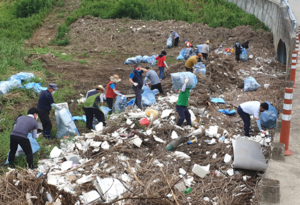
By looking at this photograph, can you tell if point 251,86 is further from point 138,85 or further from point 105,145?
point 105,145

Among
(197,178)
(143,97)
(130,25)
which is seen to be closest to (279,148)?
(197,178)

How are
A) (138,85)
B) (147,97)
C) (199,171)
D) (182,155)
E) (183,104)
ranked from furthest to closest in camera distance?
(147,97) < (138,85) < (183,104) < (182,155) < (199,171)

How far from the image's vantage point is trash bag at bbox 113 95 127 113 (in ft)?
25.2

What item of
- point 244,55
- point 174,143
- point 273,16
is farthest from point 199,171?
point 273,16

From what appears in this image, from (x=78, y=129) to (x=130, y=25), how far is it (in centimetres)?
1321

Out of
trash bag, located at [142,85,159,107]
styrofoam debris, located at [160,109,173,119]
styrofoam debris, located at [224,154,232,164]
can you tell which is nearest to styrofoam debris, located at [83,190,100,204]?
Answer: styrofoam debris, located at [224,154,232,164]

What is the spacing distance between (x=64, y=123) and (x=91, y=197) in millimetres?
2734

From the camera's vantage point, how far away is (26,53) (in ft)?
41.1

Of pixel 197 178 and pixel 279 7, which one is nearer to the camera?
pixel 197 178

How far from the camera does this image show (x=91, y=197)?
13.7 feet

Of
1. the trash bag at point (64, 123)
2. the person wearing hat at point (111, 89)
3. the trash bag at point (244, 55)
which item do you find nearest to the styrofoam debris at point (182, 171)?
the trash bag at point (64, 123)

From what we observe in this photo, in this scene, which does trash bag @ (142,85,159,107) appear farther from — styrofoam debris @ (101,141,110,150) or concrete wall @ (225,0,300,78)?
concrete wall @ (225,0,300,78)

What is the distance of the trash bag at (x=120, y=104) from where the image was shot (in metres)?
7.68

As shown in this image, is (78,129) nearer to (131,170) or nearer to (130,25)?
(131,170)
